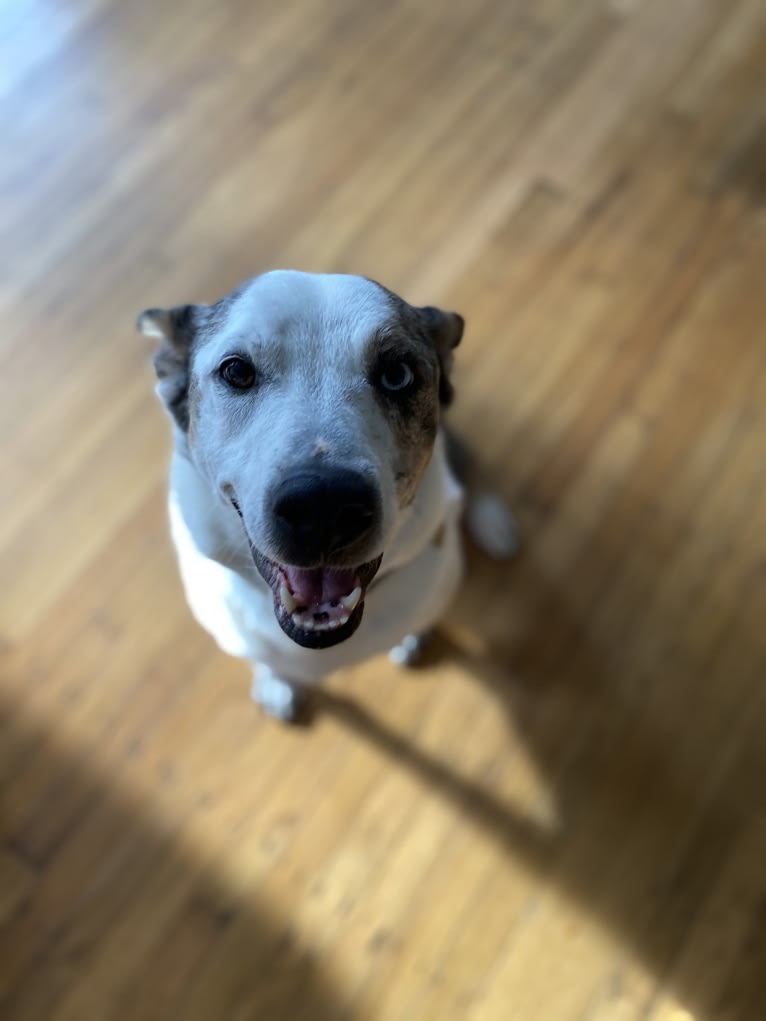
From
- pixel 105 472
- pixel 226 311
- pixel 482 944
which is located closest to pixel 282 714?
pixel 482 944

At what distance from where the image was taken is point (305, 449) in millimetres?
1541

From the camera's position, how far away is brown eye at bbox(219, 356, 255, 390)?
171cm

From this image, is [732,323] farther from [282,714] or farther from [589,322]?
[282,714]

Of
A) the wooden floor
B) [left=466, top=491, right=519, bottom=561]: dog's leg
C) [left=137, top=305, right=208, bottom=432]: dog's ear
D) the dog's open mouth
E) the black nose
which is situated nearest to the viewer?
the black nose

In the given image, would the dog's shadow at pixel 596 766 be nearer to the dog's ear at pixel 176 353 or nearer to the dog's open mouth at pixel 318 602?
the dog's open mouth at pixel 318 602

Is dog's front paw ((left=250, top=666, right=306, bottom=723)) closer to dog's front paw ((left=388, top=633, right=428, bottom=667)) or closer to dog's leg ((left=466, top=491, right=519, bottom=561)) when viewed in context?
dog's front paw ((left=388, top=633, right=428, bottom=667))

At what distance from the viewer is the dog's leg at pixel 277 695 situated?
2.58 m

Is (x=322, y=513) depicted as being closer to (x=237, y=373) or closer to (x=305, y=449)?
(x=305, y=449)

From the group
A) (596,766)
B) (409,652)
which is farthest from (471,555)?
(596,766)

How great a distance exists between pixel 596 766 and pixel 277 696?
1040 mm

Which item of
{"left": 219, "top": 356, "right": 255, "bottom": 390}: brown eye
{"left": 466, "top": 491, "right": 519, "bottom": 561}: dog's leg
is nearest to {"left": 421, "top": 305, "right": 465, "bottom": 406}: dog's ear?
{"left": 219, "top": 356, "right": 255, "bottom": 390}: brown eye

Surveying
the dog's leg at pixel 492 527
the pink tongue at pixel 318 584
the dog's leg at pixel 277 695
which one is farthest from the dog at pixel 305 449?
the dog's leg at pixel 492 527

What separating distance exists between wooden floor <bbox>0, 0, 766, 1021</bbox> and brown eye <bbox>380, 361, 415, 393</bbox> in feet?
4.13

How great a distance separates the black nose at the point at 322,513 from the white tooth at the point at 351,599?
6.7 inches
